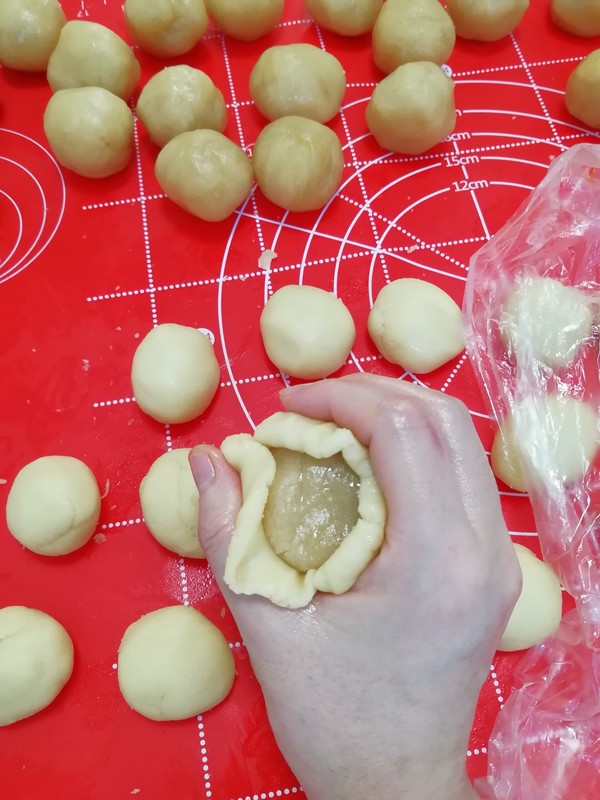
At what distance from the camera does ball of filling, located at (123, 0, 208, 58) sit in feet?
5.49

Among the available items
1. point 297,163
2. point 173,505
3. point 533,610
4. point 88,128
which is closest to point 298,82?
point 297,163

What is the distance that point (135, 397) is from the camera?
140cm

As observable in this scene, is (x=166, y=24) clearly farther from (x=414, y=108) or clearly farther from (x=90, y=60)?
(x=414, y=108)

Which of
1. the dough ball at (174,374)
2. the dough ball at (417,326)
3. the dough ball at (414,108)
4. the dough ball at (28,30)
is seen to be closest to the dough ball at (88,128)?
the dough ball at (28,30)

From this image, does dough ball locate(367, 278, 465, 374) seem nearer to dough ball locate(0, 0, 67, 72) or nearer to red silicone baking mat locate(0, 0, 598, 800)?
red silicone baking mat locate(0, 0, 598, 800)

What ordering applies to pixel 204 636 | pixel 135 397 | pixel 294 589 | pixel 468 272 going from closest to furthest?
pixel 294 589 → pixel 204 636 → pixel 135 397 → pixel 468 272

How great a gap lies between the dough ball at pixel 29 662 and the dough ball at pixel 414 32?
1.58 metres

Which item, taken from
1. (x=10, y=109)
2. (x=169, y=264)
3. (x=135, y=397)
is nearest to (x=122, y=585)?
(x=135, y=397)

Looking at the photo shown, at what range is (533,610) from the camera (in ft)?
3.87

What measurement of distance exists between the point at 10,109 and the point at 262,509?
148 centimetres

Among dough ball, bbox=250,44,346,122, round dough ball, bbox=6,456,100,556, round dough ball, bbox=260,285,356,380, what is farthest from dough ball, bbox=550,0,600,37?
round dough ball, bbox=6,456,100,556

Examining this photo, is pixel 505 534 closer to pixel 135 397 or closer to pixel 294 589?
pixel 294 589

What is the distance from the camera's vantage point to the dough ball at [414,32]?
1.65 meters

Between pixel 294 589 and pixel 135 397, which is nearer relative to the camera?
pixel 294 589
